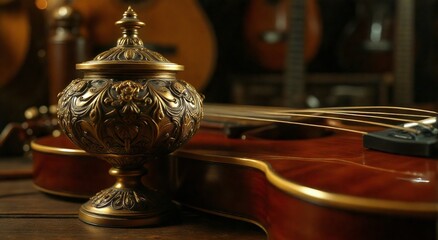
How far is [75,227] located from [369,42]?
1.51 m

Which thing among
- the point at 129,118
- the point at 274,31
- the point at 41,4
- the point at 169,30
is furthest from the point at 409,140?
the point at 274,31

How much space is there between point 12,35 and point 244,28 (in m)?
0.94

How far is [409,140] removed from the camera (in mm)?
590

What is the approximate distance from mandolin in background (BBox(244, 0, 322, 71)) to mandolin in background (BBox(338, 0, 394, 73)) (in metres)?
0.14

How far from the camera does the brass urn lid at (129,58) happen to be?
0.60 metres

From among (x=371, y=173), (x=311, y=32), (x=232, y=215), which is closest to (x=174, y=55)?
(x=311, y=32)

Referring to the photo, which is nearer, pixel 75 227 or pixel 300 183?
pixel 300 183

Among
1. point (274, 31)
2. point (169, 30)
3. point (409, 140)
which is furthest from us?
point (274, 31)

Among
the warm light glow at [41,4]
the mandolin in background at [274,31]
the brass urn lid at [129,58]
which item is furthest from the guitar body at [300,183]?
the mandolin in background at [274,31]

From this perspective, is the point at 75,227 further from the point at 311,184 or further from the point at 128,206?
the point at 311,184

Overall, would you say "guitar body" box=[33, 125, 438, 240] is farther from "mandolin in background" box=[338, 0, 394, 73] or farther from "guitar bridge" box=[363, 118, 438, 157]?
"mandolin in background" box=[338, 0, 394, 73]

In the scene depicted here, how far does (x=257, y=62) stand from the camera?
6.49ft

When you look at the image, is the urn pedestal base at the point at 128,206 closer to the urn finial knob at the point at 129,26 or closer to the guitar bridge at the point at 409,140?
the urn finial knob at the point at 129,26

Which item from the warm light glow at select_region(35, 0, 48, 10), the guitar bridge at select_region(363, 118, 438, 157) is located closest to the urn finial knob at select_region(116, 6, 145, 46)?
the guitar bridge at select_region(363, 118, 438, 157)
